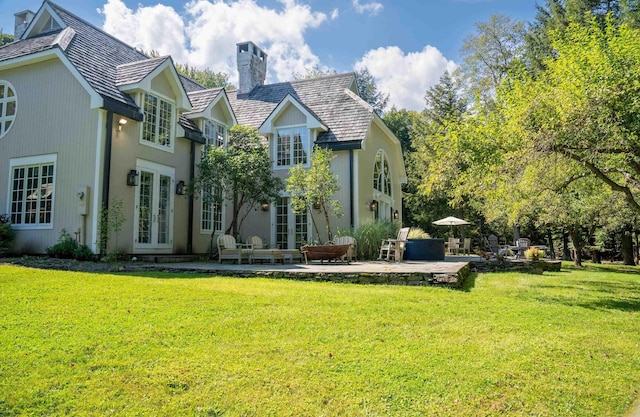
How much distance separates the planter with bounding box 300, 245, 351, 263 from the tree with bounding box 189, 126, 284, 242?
127 inches

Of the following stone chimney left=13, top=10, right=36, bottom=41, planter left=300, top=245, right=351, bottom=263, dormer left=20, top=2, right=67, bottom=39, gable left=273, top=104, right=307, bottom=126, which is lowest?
planter left=300, top=245, right=351, bottom=263

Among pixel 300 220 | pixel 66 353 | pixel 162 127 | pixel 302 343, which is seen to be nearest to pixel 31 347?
pixel 66 353

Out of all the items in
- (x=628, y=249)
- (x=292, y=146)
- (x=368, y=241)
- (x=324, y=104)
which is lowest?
(x=628, y=249)

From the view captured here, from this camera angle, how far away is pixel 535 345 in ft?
15.1

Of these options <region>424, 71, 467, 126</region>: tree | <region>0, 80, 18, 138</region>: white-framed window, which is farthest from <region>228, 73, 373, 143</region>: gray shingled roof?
<region>424, 71, 467, 126</region>: tree

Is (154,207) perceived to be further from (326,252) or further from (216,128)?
(326,252)

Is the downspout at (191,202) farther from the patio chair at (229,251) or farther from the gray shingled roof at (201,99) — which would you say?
the patio chair at (229,251)

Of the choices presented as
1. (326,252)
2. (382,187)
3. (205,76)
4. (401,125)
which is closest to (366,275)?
(326,252)

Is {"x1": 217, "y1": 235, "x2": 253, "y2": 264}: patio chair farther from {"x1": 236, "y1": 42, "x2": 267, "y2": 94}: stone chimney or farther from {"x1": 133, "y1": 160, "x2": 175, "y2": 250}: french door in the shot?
{"x1": 236, "y1": 42, "x2": 267, "y2": 94}: stone chimney

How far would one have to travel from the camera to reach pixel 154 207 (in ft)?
42.5

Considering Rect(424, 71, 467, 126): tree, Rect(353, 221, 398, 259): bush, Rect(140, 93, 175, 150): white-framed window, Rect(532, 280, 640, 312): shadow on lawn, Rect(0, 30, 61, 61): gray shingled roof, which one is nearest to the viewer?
Rect(532, 280, 640, 312): shadow on lawn

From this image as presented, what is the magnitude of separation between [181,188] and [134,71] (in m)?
3.63

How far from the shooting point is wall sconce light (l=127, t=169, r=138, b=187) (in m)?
12.0

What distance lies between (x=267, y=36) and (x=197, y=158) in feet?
34.3
